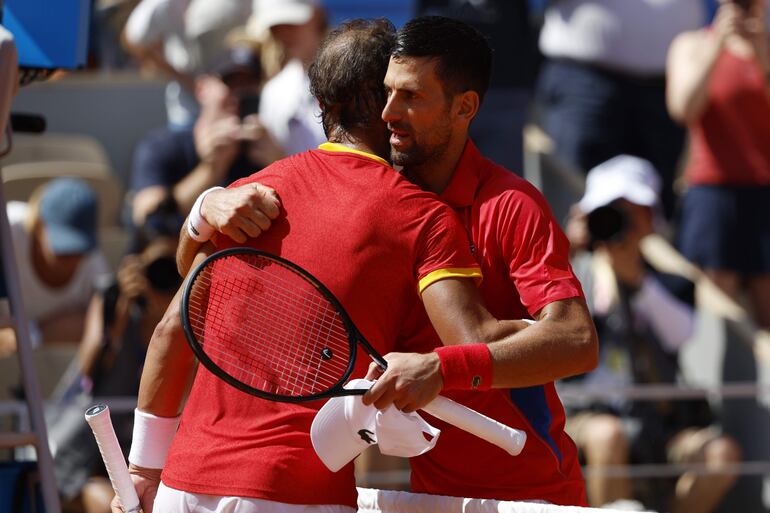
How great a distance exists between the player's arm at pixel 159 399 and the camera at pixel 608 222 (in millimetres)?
3298

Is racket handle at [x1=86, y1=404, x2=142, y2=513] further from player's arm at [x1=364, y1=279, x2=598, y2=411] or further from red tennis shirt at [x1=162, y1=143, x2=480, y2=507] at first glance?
player's arm at [x1=364, y1=279, x2=598, y2=411]

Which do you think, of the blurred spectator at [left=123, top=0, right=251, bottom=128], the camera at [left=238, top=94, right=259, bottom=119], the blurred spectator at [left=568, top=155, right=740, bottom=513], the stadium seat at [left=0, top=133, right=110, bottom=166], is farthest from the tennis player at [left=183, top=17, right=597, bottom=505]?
the stadium seat at [left=0, top=133, right=110, bottom=166]

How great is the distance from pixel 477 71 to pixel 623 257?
314cm

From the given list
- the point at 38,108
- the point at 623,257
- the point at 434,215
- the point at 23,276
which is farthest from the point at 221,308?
the point at 38,108

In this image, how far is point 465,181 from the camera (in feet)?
10.4

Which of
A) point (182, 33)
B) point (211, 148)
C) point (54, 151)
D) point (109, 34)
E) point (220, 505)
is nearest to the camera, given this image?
point (220, 505)

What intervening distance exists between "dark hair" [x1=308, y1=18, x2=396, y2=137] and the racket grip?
2.14ft

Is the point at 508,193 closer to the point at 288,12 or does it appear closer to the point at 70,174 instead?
the point at 288,12

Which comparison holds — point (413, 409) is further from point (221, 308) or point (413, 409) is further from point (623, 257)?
point (623, 257)

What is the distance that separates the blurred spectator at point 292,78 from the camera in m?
6.54

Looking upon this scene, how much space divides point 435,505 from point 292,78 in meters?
4.09

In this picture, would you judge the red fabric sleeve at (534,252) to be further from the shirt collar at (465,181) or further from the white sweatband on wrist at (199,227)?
the white sweatband on wrist at (199,227)

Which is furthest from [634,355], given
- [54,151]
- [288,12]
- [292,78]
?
[54,151]

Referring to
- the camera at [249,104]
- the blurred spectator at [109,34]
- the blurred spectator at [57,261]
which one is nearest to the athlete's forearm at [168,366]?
the blurred spectator at [57,261]
